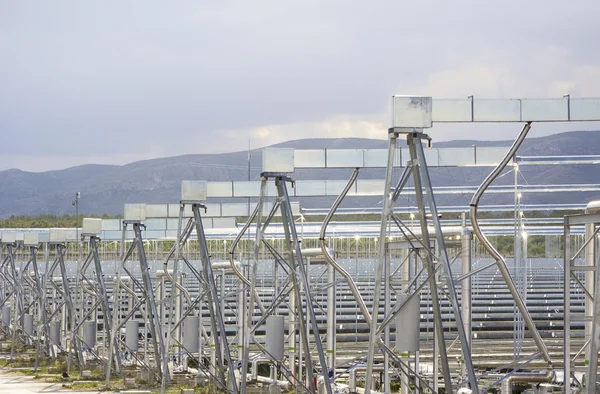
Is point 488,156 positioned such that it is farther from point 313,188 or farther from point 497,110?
point 497,110

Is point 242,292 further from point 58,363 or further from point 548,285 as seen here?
point 548,285

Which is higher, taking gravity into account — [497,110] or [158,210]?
[497,110]

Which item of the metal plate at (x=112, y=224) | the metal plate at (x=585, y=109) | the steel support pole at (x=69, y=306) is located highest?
the metal plate at (x=585, y=109)

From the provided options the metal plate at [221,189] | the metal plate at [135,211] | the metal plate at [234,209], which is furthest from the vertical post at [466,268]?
the metal plate at [234,209]

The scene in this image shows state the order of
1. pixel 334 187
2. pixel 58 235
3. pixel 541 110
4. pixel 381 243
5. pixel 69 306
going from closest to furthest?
1. pixel 381 243
2. pixel 541 110
3. pixel 334 187
4. pixel 58 235
5. pixel 69 306

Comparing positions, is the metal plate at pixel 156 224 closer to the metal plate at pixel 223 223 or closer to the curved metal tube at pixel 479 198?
the metal plate at pixel 223 223

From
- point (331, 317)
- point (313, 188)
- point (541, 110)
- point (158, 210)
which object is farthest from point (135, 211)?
point (541, 110)

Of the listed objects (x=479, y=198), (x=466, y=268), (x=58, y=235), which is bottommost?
(x=466, y=268)

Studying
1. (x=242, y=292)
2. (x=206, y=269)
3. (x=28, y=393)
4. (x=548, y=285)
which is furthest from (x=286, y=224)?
(x=548, y=285)

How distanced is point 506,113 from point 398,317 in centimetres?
314

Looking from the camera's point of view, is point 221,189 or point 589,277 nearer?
point 589,277

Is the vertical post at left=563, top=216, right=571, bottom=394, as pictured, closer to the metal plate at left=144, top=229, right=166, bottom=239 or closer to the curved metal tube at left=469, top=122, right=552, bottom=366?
the curved metal tube at left=469, top=122, right=552, bottom=366

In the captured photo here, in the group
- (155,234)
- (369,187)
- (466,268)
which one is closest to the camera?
(466,268)

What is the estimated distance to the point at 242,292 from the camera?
77.4 feet
